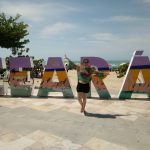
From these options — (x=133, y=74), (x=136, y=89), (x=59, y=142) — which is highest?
(x=133, y=74)

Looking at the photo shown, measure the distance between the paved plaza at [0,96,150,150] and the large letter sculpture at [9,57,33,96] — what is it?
1629 millimetres

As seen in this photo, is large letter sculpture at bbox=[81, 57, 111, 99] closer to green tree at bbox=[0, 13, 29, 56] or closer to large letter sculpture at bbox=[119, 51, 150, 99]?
large letter sculpture at bbox=[119, 51, 150, 99]

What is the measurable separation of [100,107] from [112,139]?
3222mm

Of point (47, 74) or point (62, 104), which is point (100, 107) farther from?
point (47, 74)

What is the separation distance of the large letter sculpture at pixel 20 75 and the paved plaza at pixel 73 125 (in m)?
1.63

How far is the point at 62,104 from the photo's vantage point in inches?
359

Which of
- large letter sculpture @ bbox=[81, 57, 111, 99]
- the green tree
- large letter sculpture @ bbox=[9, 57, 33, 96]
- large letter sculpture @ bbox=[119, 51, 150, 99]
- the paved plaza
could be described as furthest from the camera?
the green tree

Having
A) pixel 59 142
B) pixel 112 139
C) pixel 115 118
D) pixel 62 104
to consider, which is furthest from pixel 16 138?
pixel 62 104

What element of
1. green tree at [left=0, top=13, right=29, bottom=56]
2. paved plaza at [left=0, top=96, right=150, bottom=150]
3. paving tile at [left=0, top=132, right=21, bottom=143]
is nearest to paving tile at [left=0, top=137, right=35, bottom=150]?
paved plaza at [left=0, top=96, right=150, bottom=150]

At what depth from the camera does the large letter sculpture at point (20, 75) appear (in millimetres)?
10953

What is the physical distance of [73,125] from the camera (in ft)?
21.3

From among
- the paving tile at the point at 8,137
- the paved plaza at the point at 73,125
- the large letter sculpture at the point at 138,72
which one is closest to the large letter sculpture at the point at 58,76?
the paved plaza at the point at 73,125

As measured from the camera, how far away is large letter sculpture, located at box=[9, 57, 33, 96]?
1095 centimetres

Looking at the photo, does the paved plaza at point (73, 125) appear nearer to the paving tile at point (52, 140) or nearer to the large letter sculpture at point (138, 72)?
the paving tile at point (52, 140)
